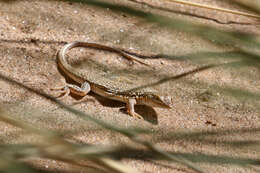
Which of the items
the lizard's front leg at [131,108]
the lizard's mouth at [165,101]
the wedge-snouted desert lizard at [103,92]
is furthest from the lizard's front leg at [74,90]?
the lizard's mouth at [165,101]

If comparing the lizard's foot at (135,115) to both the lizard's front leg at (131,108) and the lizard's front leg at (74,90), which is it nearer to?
the lizard's front leg at (131,108)

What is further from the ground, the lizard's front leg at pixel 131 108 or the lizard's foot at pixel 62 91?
the lizard's foot at pixel 62 91

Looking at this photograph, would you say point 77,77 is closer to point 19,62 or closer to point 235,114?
point 19,62

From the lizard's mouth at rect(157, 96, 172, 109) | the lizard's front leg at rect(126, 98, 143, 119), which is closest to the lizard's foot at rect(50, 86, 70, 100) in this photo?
the lizard's front leg at rect(126, 98, 143, 119)

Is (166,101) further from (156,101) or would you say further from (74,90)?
(74,90)

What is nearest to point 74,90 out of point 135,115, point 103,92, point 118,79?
point 103,92

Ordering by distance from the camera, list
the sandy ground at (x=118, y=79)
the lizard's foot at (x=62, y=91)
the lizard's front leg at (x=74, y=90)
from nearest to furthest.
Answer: the sandy ground at (x=118, y=79) → the lizard's foot at (x=62, y=91) → the lizard's front leg at (x=74, y=90)

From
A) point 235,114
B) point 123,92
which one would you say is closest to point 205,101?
point 235,114
